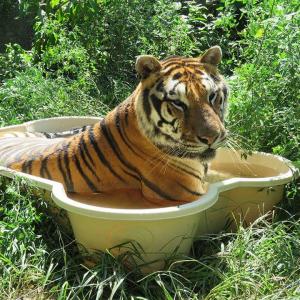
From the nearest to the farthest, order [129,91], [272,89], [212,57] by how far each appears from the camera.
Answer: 1. [212,57]
2. [272,89]
3. [129,91]

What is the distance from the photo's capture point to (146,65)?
10.1 feet

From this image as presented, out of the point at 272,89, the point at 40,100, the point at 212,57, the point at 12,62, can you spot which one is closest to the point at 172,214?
the point at 212,57

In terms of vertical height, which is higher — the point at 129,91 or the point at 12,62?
the point at 12,62

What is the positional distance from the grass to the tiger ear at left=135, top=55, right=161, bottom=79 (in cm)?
95

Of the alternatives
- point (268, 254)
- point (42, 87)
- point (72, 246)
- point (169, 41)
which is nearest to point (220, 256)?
point (268, 254)

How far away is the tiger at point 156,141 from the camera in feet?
9.81

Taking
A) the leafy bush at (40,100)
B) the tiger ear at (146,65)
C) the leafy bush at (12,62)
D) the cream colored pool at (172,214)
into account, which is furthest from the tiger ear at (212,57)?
the leafy bush at (12,62)

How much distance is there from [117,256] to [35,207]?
0.70m

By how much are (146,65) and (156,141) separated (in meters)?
0.42

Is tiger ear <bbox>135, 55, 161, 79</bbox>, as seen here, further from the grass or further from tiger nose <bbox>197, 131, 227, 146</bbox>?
the grass

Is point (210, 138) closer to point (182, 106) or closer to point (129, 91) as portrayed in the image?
point (182, 106)

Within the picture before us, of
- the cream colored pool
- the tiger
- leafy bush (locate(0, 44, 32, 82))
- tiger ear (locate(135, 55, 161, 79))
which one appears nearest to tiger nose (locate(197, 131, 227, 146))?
the tiger

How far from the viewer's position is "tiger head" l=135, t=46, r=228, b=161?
295 cm

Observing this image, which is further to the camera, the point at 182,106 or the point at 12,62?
the point at 12,62
